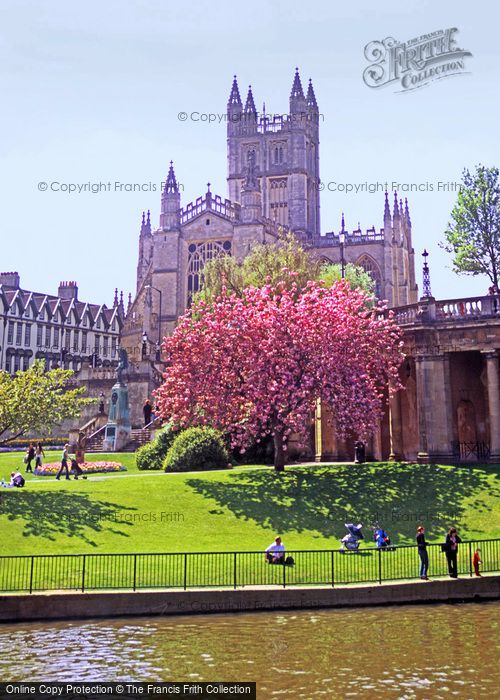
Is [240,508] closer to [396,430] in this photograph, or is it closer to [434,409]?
[434,409]

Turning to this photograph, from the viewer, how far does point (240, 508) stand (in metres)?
31.4

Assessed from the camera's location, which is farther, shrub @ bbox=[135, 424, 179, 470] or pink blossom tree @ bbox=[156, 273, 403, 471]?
shrub @ bbox=[135, 424, 179, 470]

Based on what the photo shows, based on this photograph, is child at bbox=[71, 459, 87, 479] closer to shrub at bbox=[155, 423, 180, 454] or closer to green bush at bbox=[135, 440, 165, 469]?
green bush at bbox=[135, 440, 165, 469]

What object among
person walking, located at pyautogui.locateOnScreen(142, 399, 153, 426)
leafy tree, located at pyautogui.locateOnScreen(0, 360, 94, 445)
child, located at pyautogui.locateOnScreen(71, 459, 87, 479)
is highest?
person walking, located at pyautogui.locateOnScreen(142, 399, 153, 426)

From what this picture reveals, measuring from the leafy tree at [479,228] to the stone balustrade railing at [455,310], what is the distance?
49.4ft

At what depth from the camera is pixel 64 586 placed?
2181 centimetres

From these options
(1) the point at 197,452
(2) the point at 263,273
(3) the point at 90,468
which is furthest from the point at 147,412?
(1) the point at 197,452

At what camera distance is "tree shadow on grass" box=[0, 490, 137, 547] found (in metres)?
27.5

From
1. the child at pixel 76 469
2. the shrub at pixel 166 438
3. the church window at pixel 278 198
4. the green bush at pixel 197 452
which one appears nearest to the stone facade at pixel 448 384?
the green bush at pixel 197 452

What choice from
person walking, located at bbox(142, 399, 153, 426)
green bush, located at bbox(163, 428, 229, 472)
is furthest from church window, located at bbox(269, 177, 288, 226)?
green bush, located at bbox(163, 428, 229, 472)

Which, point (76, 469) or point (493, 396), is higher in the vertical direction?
point (493, 396)

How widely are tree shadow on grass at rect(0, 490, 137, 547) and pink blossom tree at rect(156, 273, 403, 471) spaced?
370 inches

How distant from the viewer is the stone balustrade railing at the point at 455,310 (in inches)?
1531

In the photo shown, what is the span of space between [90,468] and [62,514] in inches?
572
